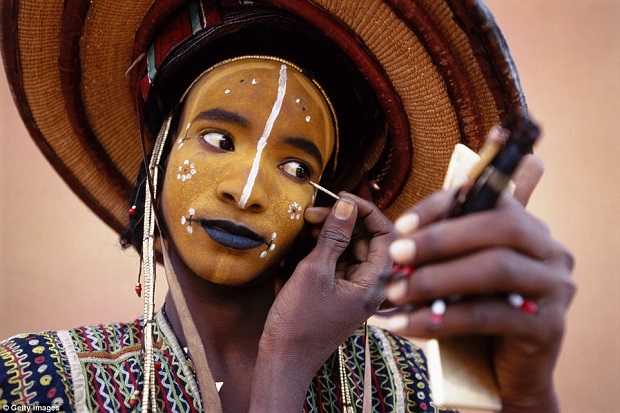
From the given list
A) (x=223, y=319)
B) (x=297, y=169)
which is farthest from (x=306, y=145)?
(x=223, y=319)

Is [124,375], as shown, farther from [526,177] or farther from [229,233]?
[526,177]

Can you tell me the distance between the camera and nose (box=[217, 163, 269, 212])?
1.59 m

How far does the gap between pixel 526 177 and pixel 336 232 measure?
587 mm

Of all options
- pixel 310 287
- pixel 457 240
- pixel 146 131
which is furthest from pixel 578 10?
pixel 457 240

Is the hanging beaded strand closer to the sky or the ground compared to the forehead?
closer to the ground

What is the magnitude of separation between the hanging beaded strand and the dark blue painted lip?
0.63 ft

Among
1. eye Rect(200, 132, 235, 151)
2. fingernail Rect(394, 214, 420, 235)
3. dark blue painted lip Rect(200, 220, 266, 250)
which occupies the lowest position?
fingernail Rect(394, 214, 420, 235)

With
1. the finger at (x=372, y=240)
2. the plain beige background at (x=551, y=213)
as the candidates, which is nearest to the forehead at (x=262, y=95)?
the finger at (x=372, y=240)

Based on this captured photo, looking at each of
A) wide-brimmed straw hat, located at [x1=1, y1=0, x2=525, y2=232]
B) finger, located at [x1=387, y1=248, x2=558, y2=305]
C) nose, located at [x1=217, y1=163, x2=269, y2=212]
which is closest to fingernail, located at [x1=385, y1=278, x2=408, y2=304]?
finger, located at [x1=387, y1=248, x2=558, y2=305]

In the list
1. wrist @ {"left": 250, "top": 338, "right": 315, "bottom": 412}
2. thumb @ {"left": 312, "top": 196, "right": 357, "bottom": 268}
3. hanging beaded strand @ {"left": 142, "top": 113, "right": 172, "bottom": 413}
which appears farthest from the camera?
thumb @ {"left": 312, "top": 196, "right": 357, "bottom": 268}

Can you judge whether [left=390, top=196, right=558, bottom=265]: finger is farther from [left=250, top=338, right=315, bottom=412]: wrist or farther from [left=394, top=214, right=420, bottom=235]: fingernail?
[left=250, top=338, right=315, bottom=412]: wrist

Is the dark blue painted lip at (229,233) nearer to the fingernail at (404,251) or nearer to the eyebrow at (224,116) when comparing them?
the eyebrow at (224,116)

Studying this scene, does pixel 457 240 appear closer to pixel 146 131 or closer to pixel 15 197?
pixel 146 131

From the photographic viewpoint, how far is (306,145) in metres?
1.77
